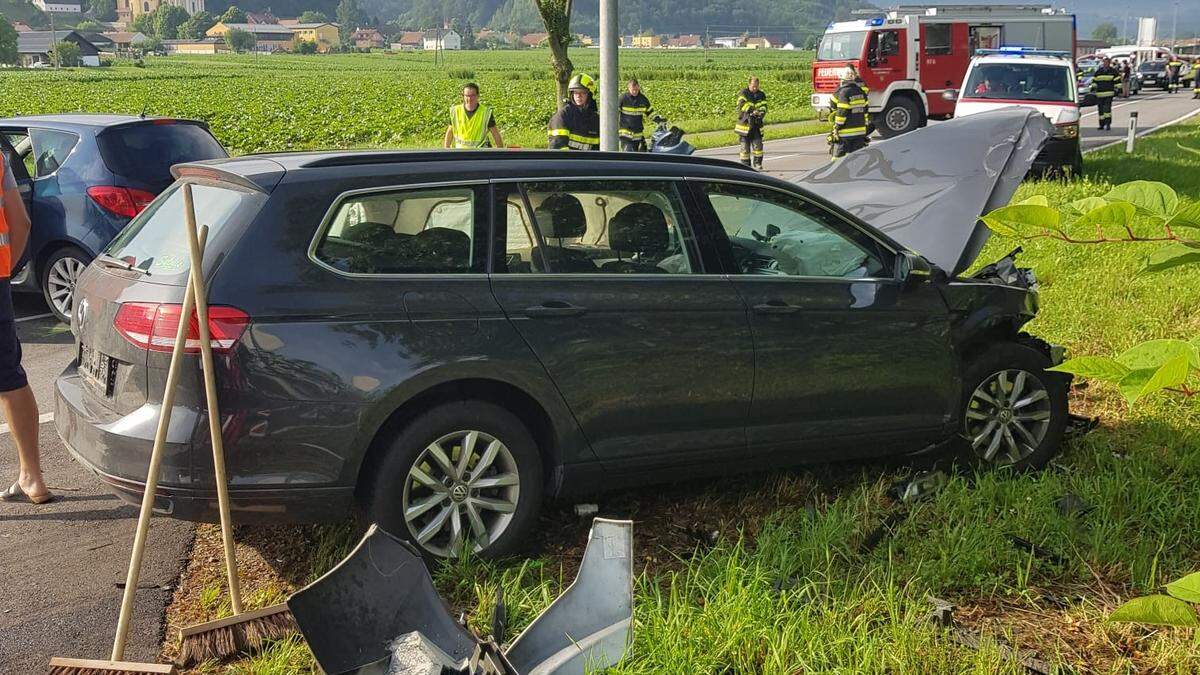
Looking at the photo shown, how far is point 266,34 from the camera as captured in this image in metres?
186

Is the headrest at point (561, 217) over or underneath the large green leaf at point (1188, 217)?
underneath

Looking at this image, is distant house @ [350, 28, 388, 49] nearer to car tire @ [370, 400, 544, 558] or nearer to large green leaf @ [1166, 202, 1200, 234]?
car tire @ [370, 400, 544, 558]

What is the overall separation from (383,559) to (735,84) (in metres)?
59.8

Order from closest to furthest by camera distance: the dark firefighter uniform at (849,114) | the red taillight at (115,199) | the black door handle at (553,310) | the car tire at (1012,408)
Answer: the black door handle at (553,310), the car tire at (1012,408), the red taillight at (115,199), the dark firefighter uniform at (849,114)

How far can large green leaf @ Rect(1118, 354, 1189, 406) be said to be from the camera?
1.42 metres

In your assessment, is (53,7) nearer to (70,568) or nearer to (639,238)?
(70,568)

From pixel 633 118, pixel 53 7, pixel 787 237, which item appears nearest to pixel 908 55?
pixel 633 118

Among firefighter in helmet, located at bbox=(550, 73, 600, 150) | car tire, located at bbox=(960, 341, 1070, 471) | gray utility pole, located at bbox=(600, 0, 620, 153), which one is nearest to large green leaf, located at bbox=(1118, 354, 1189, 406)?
car tire, located at bbox=(960, 341, 1070, 471)

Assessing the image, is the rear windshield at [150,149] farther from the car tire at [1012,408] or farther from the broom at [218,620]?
the car tire at [1012,408]

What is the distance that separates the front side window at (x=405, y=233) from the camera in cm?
401

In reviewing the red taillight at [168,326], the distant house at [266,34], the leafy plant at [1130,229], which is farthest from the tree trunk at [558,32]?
the distant house at [266,34]

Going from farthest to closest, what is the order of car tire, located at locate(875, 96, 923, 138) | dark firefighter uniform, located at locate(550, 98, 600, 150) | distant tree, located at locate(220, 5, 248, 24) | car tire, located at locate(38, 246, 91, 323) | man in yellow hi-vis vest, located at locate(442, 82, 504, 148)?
1. distant tree, located at locate(220, 5, 248, 24)
2. car tire, located at locate(875, 96, 923, 138)
3. dark firefighter uniform, located at locate(550, 98, 600, 150)
4. man in yellow hi-vis vest, located at locate(442, 82, 504, 148)
5. car tire, located at locate(38, 246, 91, 323)

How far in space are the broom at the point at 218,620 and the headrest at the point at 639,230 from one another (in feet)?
5.30

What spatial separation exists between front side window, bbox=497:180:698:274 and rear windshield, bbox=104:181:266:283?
0.97 m
